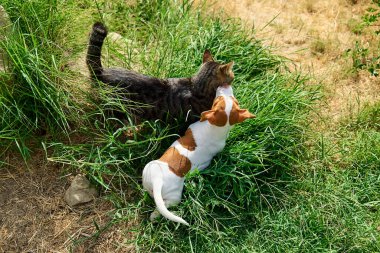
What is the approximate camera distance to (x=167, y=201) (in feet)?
8.98

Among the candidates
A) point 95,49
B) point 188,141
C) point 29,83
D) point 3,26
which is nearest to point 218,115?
point 188,141

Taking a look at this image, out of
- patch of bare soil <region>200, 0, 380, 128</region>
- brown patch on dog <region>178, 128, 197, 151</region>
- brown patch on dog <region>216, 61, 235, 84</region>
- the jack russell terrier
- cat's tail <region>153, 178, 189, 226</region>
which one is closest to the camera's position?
cat's tail <region>153, 178, 189, 226</region>

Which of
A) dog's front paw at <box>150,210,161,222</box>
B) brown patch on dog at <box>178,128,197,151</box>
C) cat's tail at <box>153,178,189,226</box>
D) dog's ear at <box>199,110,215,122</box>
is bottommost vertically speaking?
dog's front paw at <box>150,210,161,222</box>

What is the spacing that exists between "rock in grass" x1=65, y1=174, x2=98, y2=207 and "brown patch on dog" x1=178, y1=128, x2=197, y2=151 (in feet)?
2.13

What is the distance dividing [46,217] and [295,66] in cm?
220

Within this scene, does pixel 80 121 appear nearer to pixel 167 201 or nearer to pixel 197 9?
pixel 167 201

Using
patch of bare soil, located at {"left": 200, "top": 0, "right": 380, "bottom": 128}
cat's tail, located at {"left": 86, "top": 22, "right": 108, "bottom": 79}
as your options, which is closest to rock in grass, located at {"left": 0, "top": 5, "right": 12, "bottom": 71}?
cat's tail, located at {"left": 86, "top": 22, "right": 108, "bottom": 79}

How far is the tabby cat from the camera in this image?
2.94 metres

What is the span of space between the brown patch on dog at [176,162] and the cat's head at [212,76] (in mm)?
468

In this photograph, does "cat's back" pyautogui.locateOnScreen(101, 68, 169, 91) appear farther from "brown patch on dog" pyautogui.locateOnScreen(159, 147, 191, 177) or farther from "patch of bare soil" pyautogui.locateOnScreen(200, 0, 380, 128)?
"patch of bare soil" pyautogui.locateOnScreen(200, 0, 380, 128)

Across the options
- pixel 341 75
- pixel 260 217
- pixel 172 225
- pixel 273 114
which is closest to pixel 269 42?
pixel 341 75

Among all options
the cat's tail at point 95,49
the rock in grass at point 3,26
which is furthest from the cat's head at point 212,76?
the rock in grass at point 3,26

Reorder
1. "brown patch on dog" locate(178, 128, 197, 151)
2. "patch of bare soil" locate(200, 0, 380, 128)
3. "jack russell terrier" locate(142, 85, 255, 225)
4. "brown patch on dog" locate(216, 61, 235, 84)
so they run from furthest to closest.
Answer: "patch of bare soil" locate(200, 0, 380, 128), "brown patch on dog" locate(216, 61, 235, 84), "brown patch on dog" locate(178, 128, 197, 151), "jack russell terrier" locate(142, 85, 255, 225)

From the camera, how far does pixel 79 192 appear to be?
294 cm
